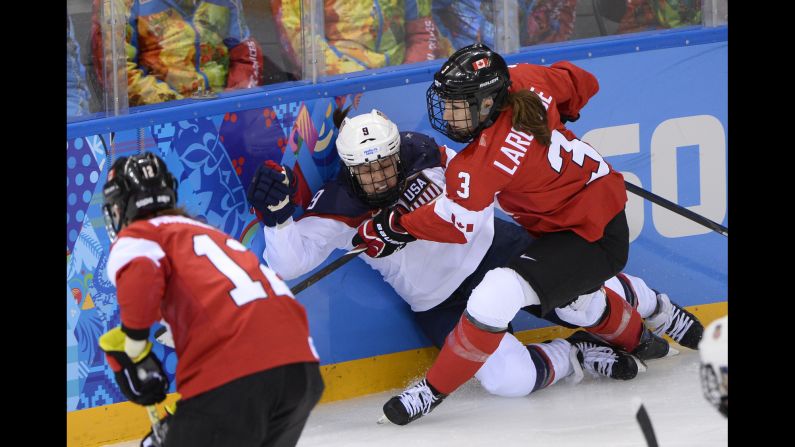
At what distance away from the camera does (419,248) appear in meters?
3.96

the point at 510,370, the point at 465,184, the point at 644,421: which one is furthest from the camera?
the point at 510,370

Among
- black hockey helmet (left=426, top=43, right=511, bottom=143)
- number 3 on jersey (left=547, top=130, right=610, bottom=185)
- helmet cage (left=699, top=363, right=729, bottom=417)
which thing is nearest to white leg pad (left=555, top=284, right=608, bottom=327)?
number 3 on jersey (left=547, top=130, right=610, bottom=185)

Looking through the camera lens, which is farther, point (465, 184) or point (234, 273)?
point (465, 184)

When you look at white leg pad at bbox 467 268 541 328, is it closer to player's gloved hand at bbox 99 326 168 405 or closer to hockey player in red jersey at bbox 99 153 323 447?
hockey player in red jersey at bbox 99 153 323 447

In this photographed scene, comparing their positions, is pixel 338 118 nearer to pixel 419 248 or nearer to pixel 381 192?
pixel 381 192

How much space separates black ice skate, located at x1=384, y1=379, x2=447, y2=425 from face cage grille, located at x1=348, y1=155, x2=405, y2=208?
0.57 m

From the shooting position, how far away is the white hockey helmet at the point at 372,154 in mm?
3701

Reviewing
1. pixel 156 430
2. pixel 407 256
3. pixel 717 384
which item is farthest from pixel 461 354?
pixel 717 384

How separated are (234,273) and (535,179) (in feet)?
4.25

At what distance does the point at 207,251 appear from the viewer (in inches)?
98.7

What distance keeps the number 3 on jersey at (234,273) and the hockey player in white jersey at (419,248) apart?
1.13 metres

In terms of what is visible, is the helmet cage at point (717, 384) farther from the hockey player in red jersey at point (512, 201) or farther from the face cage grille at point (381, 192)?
the face cage grille at point (381, 192)
